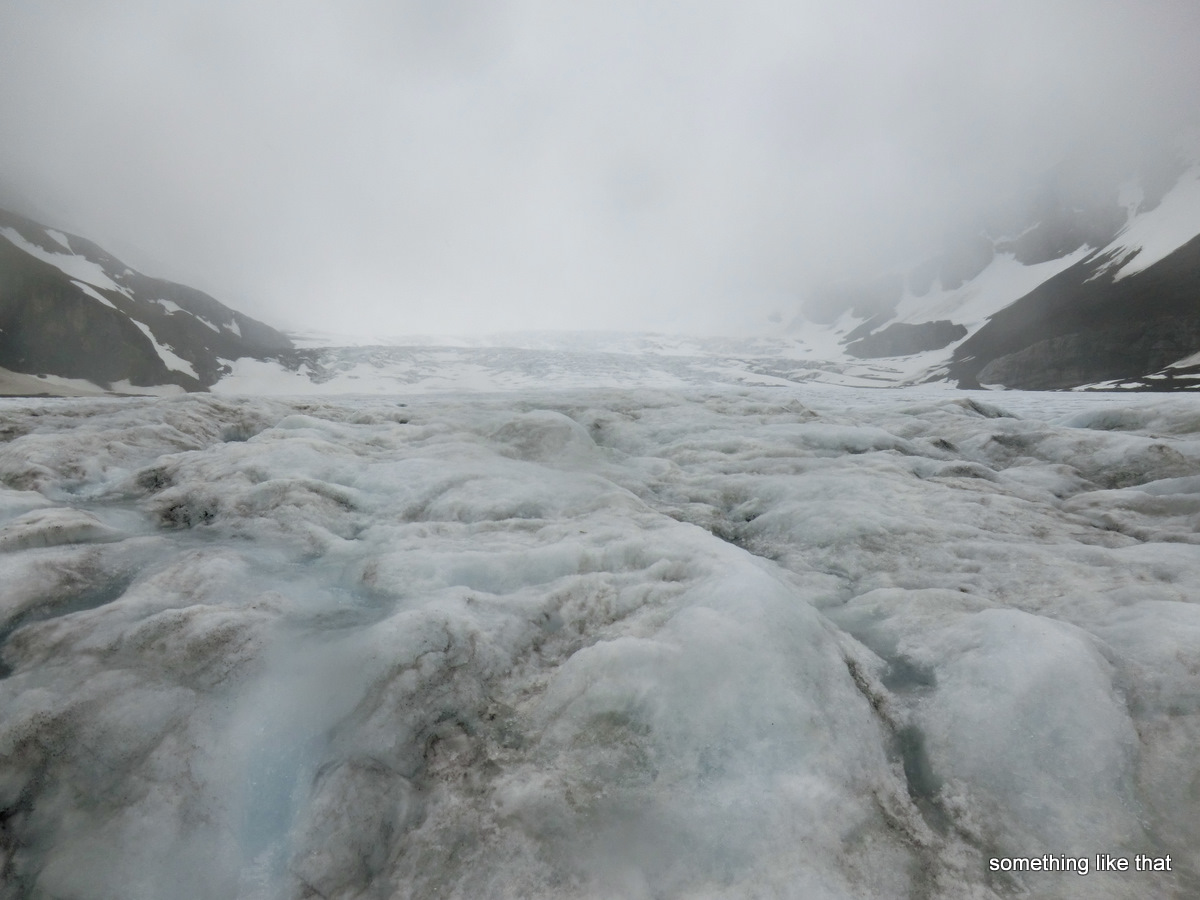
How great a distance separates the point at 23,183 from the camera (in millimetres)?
89000

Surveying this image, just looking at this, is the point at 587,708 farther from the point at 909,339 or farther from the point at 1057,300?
the point at 909,339

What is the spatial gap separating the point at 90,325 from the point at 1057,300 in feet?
439

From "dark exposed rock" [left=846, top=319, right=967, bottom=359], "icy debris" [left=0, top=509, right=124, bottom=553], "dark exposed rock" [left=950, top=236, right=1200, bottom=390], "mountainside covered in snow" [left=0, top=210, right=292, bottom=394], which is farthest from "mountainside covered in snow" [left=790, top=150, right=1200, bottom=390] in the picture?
"mountainside covered in snow" [left=0, top=210, right=292, bottom=394]

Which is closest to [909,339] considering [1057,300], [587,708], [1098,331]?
[1057,300]

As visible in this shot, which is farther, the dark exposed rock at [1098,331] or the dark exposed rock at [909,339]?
the dark exposed rock at [909,339]

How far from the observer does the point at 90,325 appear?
59531 millimetres

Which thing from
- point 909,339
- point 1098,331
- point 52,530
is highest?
point 1098,331

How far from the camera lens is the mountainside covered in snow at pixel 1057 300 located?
63047 mm

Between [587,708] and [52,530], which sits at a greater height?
[52,530]

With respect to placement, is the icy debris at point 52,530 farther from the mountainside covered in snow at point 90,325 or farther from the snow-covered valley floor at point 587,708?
the mountainside covered in snow at point 90,325

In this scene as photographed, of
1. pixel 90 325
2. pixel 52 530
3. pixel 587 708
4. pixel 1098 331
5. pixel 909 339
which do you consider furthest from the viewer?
pixel 909 339

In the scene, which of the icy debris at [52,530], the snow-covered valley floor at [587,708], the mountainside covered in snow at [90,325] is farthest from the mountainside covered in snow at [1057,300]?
the mountainside covered in snow at [90,325]

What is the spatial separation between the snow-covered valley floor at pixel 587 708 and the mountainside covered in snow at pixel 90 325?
72.2 metres

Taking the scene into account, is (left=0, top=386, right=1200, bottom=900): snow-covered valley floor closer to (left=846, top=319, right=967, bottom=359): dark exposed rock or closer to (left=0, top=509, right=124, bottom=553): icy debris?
(left=0, top=509, right=124, bottom=553): icy debris
